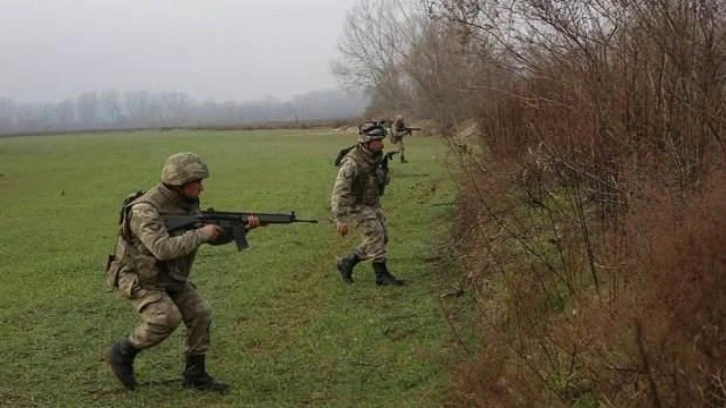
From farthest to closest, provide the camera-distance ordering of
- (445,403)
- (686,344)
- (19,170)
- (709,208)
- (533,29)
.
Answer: (19,170)
(533,29)
(445,403)
(709,208)
(686,344)

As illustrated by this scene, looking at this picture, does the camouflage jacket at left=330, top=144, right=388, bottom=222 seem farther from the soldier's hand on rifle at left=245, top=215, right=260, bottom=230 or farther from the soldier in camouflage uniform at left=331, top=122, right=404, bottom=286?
the soldier's hand on rifle at left=245, top=215, right=260, bottom=230

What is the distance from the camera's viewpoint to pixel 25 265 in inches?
550

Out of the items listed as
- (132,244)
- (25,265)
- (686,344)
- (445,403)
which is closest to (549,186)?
(445,403)

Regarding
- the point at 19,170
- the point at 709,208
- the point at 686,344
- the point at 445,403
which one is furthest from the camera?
the point at 19,170

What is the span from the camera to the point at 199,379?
710 centimetres

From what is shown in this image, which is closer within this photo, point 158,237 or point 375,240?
point 158,237

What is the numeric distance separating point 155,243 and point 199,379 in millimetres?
1130

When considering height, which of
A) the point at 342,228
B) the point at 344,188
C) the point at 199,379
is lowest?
the point at 199,379

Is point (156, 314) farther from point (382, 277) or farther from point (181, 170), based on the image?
point (382, 277)

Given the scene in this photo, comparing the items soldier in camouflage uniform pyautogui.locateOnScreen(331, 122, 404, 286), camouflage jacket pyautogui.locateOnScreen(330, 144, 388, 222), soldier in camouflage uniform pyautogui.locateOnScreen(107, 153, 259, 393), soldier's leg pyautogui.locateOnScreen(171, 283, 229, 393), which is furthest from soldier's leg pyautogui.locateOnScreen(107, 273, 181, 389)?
camouflage jacket pyautogui.locateOnScreen(330, 144, 388, 222)

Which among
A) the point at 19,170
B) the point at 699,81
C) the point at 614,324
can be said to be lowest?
the point at 19,170

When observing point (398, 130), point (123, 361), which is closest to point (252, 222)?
point (123, 361)

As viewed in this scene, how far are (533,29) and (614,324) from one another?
18.1ft

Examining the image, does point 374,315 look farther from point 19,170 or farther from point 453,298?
point 19,170
